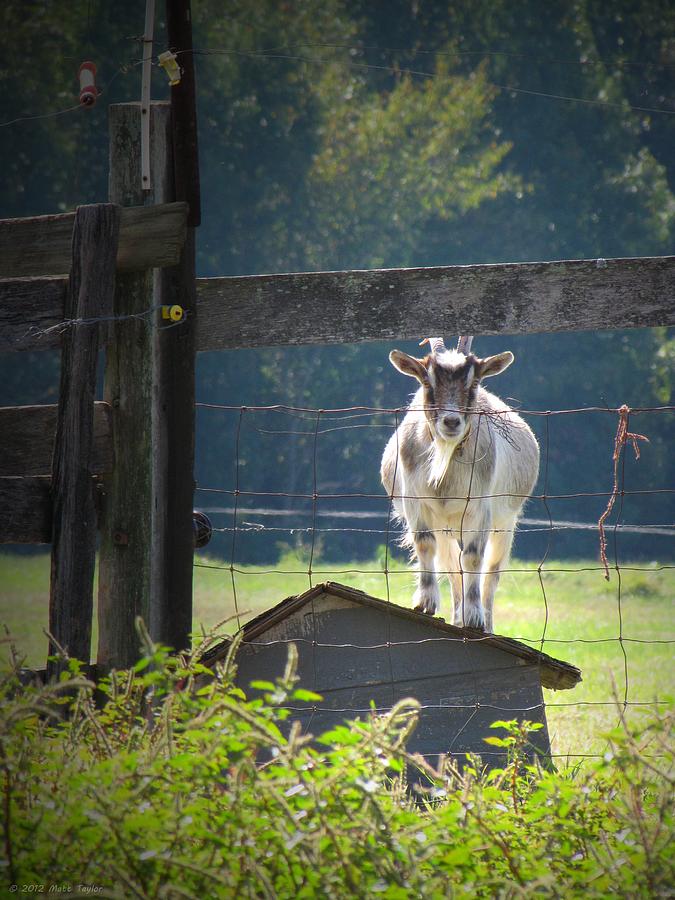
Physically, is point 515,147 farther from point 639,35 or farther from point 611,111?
point 639,35

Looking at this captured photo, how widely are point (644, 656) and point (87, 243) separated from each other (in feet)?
28.9

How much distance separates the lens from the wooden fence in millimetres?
3889

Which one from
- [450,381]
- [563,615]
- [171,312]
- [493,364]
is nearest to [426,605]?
[450,381]

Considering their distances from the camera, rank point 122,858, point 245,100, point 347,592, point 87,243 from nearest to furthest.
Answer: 1. point 122,858
2. point 87,243
3. point 347,592
4. point 245,100

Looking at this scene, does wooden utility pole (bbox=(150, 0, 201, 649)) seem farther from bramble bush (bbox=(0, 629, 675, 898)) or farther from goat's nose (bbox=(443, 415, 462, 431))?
goat's nose (bbox=(443, 415, 462, 431))

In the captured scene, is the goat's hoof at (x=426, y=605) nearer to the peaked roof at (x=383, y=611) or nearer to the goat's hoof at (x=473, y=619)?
the goat's hoof at (x=473, y=619)

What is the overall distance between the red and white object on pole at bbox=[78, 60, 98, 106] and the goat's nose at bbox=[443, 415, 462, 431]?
2364 millimetres

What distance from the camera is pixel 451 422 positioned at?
5.77m

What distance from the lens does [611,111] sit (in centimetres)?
3653

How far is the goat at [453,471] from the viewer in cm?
593

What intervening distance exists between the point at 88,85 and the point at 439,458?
2718mm

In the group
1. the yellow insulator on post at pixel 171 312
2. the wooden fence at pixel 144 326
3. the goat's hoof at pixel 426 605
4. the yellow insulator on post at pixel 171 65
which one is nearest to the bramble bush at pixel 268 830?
the wooden fence at pixel 144 326

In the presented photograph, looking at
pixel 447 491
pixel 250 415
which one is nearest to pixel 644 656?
pixel 447 491

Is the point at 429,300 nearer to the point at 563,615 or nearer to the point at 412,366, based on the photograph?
the point at 412,366
